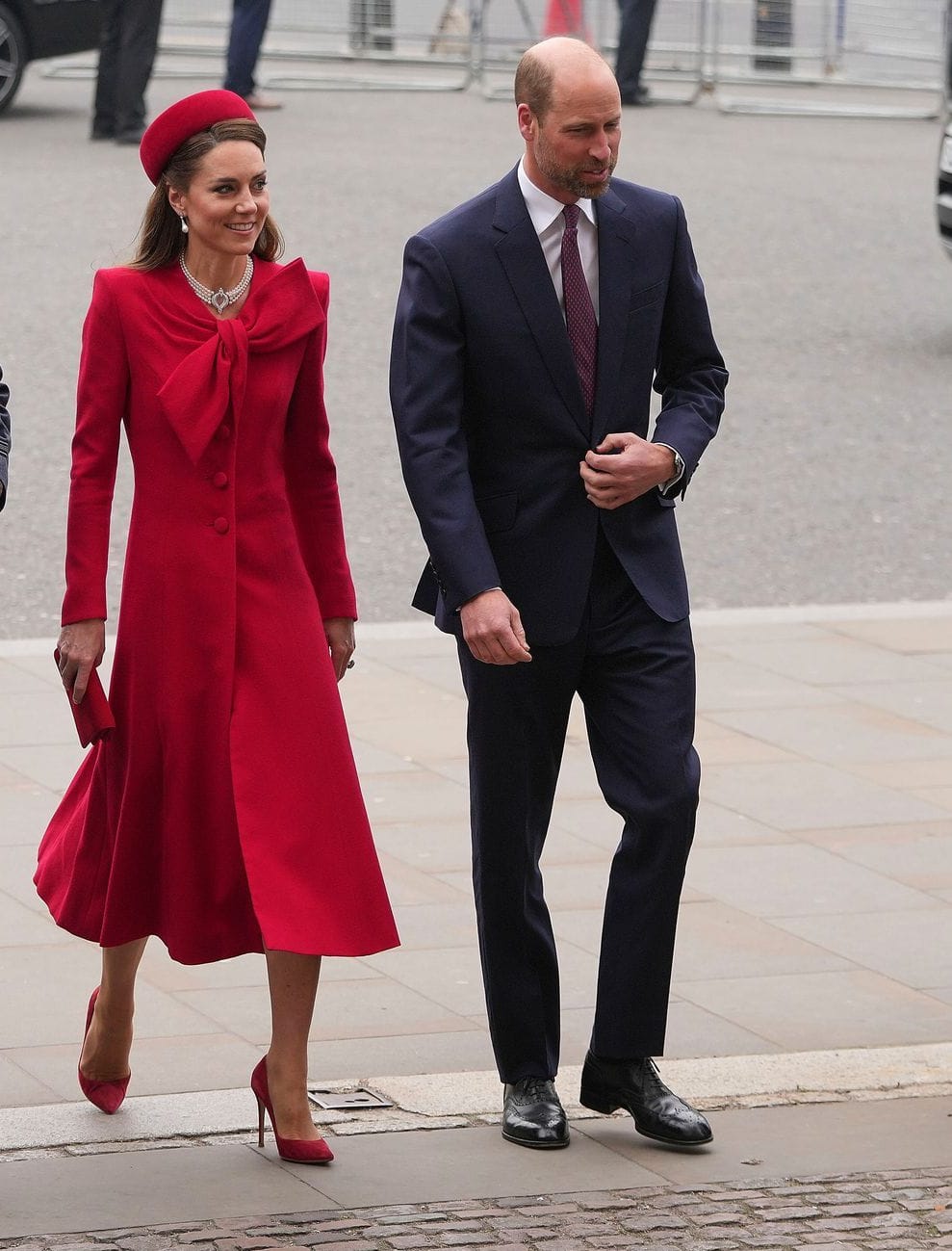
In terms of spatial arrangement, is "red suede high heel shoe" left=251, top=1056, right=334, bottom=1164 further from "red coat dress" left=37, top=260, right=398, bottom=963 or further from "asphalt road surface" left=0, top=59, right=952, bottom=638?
"asphalt road surface" left=0, top=59, right=952, bottom=638

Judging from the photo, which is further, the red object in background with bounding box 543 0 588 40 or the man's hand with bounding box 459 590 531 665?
the red object in background with bounding box 543 0 588 40

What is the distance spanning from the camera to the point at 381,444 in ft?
35.7

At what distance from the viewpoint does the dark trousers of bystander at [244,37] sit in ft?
55.6

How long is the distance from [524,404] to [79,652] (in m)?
0.92

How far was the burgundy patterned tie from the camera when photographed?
4.65 m

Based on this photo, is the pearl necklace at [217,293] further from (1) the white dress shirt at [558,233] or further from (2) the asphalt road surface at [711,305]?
(2) the asphalt road surface at [711,305]

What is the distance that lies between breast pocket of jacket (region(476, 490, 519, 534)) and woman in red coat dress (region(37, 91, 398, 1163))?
361mm

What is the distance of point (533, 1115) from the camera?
4672 millimetres

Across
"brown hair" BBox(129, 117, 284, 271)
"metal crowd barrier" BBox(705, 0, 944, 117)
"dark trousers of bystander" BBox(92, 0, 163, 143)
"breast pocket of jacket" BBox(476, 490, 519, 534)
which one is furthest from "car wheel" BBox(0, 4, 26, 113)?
"breast pocket of jacket" BBox(476, 490, 519, 534)

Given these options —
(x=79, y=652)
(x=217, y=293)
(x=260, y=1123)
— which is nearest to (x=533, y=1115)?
(x=260, y=1123)

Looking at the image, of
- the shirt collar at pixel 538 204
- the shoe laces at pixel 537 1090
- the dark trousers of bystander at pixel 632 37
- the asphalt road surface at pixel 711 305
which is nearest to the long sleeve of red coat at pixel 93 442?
the shirt collar at pixel 538 204

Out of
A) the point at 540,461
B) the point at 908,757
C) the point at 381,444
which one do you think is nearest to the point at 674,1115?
the point at 540,461

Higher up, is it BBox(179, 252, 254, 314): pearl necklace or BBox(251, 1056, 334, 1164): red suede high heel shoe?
BBox(179, 252, 254, 314): pearl necklace

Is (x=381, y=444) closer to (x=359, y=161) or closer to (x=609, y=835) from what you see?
(x=609, y=835)
